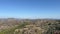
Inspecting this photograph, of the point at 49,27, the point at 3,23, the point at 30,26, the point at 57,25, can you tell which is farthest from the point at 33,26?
the point at 3,23

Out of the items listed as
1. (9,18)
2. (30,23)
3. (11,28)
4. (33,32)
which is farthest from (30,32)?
(9,18)

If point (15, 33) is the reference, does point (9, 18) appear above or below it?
above

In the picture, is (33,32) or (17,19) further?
(17,19)

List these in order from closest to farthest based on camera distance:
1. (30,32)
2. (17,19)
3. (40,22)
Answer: (30,32), (40,22), (17,19)

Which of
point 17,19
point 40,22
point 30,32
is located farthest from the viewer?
point 17,19

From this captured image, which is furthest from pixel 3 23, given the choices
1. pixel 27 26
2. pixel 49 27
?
pixel 49 27

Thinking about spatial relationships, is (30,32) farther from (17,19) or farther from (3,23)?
(3,23)

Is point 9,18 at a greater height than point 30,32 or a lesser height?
greater

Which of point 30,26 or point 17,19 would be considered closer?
point 30,26

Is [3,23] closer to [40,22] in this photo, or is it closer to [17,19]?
[17,19]
